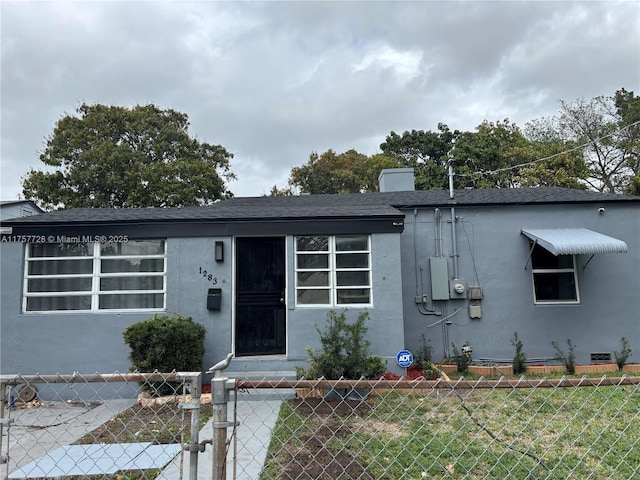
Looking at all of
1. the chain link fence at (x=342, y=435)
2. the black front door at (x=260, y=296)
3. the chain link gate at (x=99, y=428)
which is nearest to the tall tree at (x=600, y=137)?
the chain link fence at (x=342, y=435)

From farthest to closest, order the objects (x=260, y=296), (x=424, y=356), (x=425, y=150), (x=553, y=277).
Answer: (x=425, y=150)
(x=553, y=277)
(x=424, y=356)
(x=260, y=296)

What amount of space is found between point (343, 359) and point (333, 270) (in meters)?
1.86

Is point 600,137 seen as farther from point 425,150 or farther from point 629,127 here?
point 425,150

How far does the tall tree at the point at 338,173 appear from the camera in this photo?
2561cm

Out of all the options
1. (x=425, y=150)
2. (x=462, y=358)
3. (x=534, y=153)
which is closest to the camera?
(x=462, y=358)

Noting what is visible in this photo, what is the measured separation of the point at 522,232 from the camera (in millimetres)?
8422

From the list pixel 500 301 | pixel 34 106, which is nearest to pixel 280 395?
pixel 500 301

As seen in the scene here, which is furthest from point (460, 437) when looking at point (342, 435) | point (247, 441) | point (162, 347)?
point (162, 347)

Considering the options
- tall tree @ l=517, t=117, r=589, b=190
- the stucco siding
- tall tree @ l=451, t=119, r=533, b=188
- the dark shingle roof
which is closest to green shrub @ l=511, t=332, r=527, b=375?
the stucco siding

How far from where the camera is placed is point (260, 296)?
760cm

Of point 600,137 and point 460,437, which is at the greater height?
point 600,137

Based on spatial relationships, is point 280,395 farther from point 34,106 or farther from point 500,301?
point 34,106

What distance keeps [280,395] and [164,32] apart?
10813 mm

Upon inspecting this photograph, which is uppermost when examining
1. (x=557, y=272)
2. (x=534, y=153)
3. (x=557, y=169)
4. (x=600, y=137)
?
(x=600, y=137)
